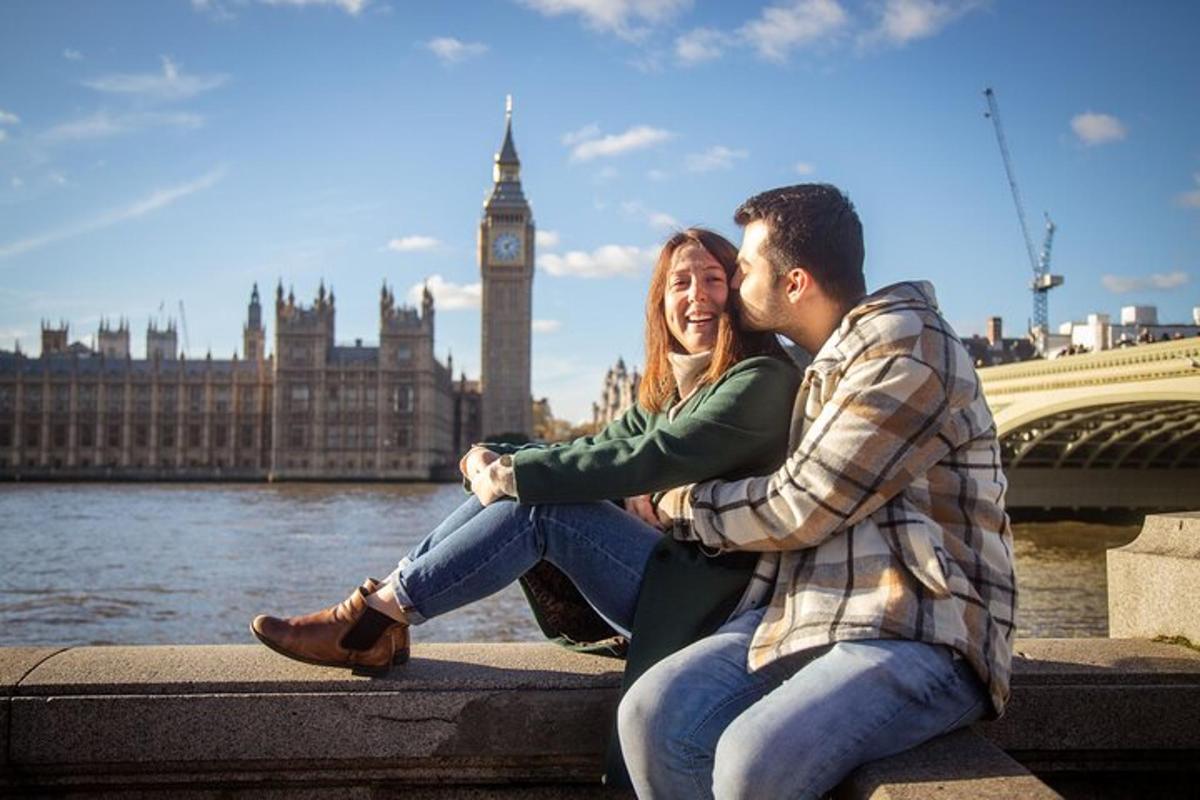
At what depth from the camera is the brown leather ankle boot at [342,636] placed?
8.86 ft

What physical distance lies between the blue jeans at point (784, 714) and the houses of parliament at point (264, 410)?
69.1 meters

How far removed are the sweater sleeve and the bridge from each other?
2157cm

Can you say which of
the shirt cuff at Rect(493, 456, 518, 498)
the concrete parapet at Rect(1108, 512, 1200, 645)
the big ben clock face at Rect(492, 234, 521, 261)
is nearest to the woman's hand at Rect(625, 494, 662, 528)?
the shirt cuff at Rect(493, 456, 518, 498)

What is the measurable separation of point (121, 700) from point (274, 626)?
375 millimetres

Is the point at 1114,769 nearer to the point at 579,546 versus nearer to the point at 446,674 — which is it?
the point at 579,546

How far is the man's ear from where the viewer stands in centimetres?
250

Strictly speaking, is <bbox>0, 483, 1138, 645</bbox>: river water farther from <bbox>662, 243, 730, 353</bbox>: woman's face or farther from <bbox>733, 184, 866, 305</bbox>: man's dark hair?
<bbox>733, 184, 866, 305</bbox>: man's dark hair

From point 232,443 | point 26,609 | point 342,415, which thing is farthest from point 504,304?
point 26,609

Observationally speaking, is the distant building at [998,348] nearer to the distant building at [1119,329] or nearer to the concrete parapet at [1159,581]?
the distant building at [1119,329]

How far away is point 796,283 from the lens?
2.52 metres

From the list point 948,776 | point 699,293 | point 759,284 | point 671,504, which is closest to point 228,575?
point 699,293

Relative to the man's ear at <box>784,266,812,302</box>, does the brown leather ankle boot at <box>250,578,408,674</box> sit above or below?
below

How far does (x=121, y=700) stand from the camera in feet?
8.43

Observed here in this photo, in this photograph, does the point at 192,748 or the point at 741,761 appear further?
the point at 192,748
